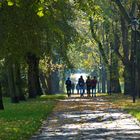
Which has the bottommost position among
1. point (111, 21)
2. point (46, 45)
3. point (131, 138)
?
point (131, 138)

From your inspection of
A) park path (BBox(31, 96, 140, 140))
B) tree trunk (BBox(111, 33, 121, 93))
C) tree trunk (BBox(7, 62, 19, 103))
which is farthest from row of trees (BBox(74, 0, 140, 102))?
park path (BBox(31, 96, 140, 140))

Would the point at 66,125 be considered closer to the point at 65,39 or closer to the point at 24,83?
the point at 65,39

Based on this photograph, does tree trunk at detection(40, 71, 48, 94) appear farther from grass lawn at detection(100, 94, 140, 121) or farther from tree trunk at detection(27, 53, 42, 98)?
grass lawn at detection(100, 94, 140, 121)

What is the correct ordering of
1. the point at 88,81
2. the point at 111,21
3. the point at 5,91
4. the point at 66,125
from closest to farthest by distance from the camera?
1. the point at 66,125
2. the point at 88,81
3. the point at 111,21
4. the point at 5,91

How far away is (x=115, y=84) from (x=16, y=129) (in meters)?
46.8

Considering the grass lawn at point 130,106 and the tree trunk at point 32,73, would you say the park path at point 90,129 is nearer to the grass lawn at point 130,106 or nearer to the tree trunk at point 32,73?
the grass lawn at point 130,106

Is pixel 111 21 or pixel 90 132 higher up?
pixel 111 21

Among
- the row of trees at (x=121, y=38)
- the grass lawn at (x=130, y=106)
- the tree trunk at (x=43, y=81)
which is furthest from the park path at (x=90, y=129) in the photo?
the tree trunk at (x=43, y=81)

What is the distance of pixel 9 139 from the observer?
1537 centimetres

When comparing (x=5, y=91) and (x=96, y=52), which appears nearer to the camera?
(x=5, y=91)

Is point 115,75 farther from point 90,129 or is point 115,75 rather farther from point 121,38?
point 90,129

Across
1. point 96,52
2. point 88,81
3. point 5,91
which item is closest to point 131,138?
point 88,81

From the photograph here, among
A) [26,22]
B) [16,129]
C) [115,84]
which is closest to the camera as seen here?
[16,129]

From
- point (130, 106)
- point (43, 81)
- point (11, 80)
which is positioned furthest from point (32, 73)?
point (130, 106)
